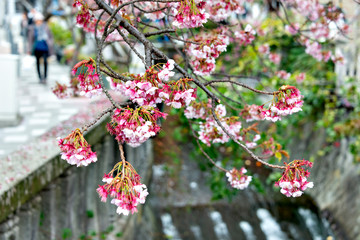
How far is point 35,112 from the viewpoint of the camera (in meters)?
5.88

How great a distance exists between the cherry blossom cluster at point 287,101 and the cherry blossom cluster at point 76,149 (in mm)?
890

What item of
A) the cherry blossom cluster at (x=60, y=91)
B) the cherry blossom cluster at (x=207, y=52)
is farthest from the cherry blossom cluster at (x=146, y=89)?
the cherry blossom cluster at (x=60, y=91)

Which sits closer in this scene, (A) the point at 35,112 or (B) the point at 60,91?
(B) the point at 60,91

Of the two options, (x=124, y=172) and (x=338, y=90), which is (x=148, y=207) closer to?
(x=338, y=90)

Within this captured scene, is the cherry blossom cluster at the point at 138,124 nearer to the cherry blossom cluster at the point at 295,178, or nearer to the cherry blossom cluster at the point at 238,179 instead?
the cherry blossom cluster at the point at 295,178

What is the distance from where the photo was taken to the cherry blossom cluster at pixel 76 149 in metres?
1.82

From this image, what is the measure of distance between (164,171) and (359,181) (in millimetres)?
3594

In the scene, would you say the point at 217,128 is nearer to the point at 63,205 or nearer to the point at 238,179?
the point at 238,179

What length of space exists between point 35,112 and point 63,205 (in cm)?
240

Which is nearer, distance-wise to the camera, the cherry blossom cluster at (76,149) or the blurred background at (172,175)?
the cherry blossom cluster at (76,149)

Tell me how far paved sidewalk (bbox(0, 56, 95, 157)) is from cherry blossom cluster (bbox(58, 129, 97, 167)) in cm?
230

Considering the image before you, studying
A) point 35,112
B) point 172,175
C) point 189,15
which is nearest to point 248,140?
point 189,15

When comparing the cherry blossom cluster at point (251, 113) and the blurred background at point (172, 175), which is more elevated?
the blurred background at point (172, 175)

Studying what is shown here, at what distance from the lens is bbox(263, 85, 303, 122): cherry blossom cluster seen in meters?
1.97
